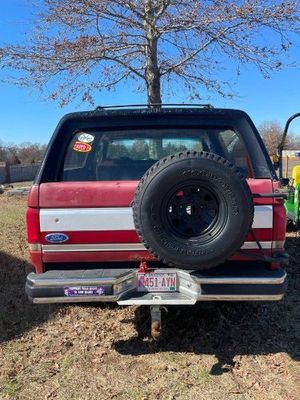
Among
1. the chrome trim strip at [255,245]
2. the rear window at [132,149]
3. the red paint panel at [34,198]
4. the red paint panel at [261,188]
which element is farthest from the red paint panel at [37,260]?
the red paint panel at [261,188]

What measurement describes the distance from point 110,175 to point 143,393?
164 cm

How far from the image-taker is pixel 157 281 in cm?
354

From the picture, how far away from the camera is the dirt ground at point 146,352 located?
3396 mm

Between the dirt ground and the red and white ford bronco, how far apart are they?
0.54m

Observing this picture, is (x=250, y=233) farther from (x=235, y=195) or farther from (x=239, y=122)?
(x=239, y=122)

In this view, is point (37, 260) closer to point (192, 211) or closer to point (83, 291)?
point (83, 291)

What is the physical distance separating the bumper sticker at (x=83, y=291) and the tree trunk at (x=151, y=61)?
18.5 ft

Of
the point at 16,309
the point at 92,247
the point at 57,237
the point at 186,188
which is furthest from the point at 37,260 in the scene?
the point at 16,309

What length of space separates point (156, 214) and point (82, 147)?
1.03 metres

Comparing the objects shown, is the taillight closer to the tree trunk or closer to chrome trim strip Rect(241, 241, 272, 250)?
chrome trim strip Rect(241, 241, 272, 250)

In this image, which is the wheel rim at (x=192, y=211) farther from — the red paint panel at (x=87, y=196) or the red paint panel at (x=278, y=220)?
the red paint panel at (x=278, y=220)

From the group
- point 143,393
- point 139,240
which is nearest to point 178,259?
point 139,240

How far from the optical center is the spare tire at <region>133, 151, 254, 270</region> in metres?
3.28

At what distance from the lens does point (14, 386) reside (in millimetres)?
3479
